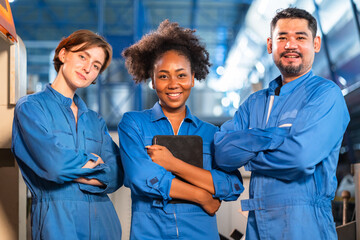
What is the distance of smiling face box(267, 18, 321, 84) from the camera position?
72.3 inches

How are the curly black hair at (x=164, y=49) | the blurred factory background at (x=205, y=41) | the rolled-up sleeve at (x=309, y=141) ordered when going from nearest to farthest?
the rolled-up sleeve at (x=309, y=141) → the curly black hair at (x=164, y=49) → the blurred factory background at (x=205, y=41)

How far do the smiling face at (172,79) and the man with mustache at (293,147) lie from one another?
0.95 feet

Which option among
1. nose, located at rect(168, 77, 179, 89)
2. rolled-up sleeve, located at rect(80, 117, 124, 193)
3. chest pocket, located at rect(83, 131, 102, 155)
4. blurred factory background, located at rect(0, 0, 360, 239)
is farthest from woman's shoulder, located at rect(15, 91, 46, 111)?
blurred factory background, located at rect(0, 0, 360, 239)

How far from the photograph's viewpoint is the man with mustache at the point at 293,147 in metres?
1.66

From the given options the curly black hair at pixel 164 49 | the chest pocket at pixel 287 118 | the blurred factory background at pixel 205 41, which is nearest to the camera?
the chest pocket at pixel 287 118

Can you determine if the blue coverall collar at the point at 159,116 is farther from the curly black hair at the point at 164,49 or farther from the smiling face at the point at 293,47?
the smiling face at the point at 293,47

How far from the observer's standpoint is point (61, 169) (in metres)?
1.80

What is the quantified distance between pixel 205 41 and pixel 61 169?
20.5 feet

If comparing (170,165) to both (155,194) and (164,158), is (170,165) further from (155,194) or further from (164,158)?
(155,194)

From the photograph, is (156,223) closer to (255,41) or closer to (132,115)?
(132,115)

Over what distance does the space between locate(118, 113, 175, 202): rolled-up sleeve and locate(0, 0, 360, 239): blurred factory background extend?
4.75 metres

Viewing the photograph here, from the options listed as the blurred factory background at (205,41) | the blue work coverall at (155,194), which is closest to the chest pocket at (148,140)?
the blue work coverall at (155,194)

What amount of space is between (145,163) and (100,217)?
1.36 feet

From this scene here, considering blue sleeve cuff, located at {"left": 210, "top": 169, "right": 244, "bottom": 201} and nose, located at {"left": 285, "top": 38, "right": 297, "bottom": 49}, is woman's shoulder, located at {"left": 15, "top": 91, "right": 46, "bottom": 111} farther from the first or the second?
nose, located at {"left": 285, "top": 38, "right": 297, "bottom": 49}
